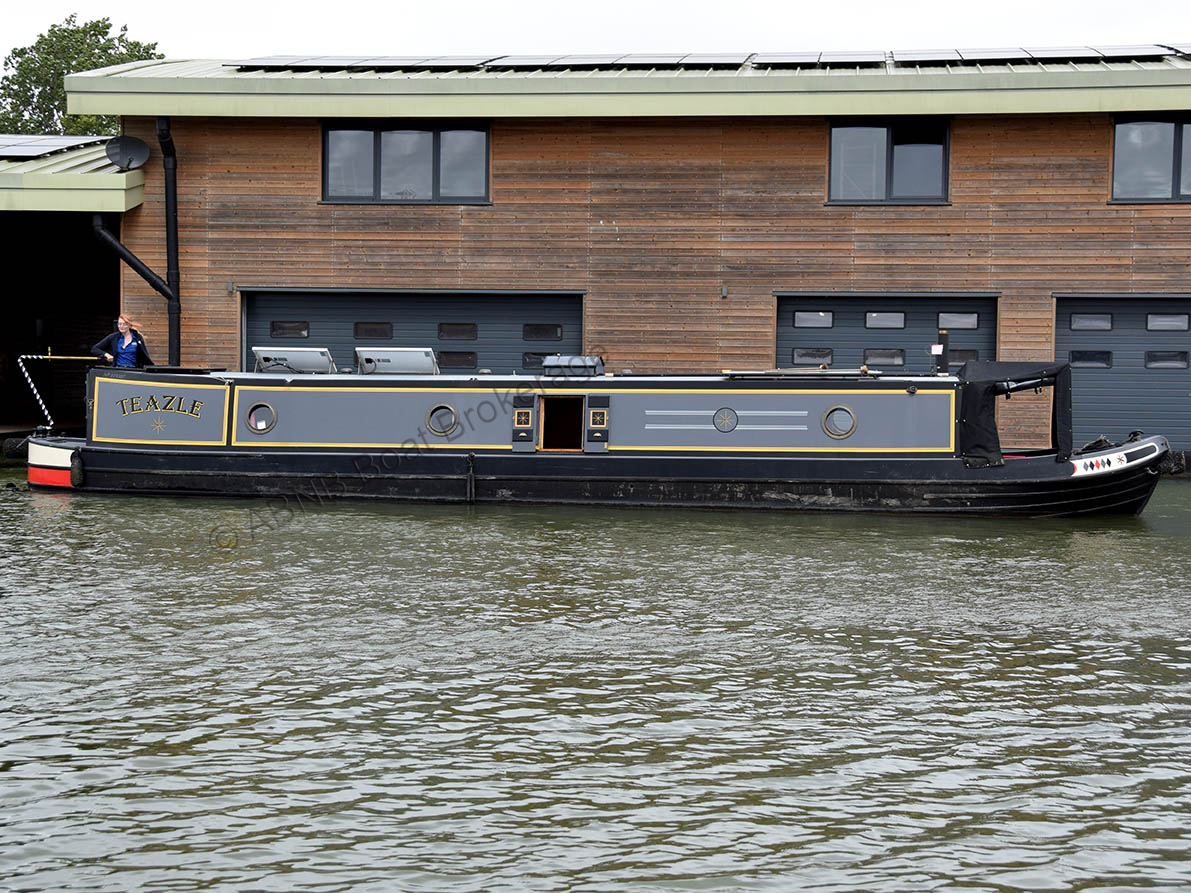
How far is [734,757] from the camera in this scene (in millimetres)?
6812

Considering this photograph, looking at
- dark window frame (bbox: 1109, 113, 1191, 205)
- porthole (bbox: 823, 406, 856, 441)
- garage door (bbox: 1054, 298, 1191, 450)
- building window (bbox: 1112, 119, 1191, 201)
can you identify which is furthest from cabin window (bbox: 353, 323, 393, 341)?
building window (bbox: 1112, 119, 1191, 201)

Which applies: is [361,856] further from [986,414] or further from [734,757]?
[986,414]

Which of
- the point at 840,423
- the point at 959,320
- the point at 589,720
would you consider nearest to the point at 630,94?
the point at 959,320

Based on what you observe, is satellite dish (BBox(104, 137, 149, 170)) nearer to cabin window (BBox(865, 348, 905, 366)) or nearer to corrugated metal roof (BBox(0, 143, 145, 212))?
corrugated metal roof (BBox(0, 143, 145, 212))

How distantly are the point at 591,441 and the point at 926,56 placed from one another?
1053cm

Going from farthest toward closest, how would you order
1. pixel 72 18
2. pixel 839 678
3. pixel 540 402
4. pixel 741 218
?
pixel 72 18 < pixel 741 218 < pixel 540 402 < pixel 839 678

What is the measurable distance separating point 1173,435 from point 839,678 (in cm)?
1501

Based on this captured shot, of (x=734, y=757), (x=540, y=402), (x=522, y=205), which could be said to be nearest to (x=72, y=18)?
(x=522, y=205)

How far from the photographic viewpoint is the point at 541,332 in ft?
73.9

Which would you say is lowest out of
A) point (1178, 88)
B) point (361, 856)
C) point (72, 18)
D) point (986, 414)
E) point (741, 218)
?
point (361, 856)

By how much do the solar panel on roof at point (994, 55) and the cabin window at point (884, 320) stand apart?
457cm

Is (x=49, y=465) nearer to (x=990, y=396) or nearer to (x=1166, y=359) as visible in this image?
(x=990, y=396)

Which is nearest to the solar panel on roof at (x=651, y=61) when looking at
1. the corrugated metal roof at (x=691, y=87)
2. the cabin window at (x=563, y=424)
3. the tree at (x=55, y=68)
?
the corrugated metal roof at (x=691, y=87)

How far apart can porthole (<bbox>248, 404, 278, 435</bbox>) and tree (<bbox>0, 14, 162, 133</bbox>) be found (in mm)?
39217
